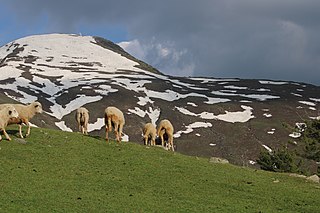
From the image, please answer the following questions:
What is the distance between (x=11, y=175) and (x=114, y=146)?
10106mm

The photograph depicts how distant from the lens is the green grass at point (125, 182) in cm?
2228

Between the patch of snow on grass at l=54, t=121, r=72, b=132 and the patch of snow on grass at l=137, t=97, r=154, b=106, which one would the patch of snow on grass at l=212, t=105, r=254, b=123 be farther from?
the patch of snow on grass at l=54, t=121, r=72, b=132

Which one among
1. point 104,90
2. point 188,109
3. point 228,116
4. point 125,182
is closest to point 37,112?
point 125,182

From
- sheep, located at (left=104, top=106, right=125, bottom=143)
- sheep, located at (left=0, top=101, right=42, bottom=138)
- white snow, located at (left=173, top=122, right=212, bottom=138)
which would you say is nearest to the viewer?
sheep, located at (left=0, top=101, right=42, bottom=138)

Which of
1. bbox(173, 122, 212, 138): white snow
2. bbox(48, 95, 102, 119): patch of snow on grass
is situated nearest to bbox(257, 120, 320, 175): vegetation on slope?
bbox(173, 122, 212, 138): white snow

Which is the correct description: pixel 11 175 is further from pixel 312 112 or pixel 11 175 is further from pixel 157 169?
pixel 312 112

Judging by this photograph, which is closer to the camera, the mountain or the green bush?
the green bush

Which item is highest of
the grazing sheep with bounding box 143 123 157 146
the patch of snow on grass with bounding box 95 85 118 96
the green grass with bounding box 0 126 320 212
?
the patch of snow on grass with bounding box 95 85 118 96

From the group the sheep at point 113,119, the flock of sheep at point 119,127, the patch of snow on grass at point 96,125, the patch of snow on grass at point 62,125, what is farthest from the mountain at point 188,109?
the sheep at point 113,119

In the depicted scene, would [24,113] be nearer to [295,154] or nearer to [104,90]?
[295,154]

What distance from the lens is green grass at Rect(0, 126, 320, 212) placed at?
2228cm

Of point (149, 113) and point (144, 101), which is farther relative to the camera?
point (144, 101)

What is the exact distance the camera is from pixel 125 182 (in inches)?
1037

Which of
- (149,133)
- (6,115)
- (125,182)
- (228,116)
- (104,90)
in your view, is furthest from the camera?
(104,90)
